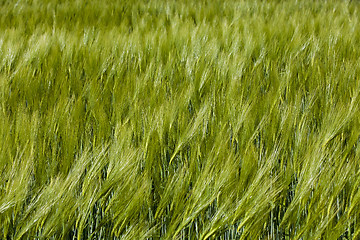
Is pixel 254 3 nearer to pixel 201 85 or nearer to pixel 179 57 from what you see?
pixel 179 57

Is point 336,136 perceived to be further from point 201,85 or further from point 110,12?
point 110,12

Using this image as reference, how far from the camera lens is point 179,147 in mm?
715

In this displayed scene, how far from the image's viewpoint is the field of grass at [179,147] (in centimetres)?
57

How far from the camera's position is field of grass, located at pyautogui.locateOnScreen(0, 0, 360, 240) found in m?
0.57

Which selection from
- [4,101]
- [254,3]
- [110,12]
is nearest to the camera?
[4,101]

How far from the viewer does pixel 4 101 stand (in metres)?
0.88

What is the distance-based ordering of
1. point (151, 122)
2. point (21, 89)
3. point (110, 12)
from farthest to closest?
point (110, 12) → point (21, 89) → point (151, 122)

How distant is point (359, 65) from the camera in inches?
42.8

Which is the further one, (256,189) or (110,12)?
(110,12)

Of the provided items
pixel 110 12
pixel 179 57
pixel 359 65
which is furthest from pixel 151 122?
pixel 110 12

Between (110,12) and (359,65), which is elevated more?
(359,65)

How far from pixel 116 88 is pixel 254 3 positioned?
6.55 feet

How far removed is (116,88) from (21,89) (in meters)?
0.26

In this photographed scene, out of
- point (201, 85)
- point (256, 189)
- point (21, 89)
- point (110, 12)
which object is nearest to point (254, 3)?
point (110, 12)
